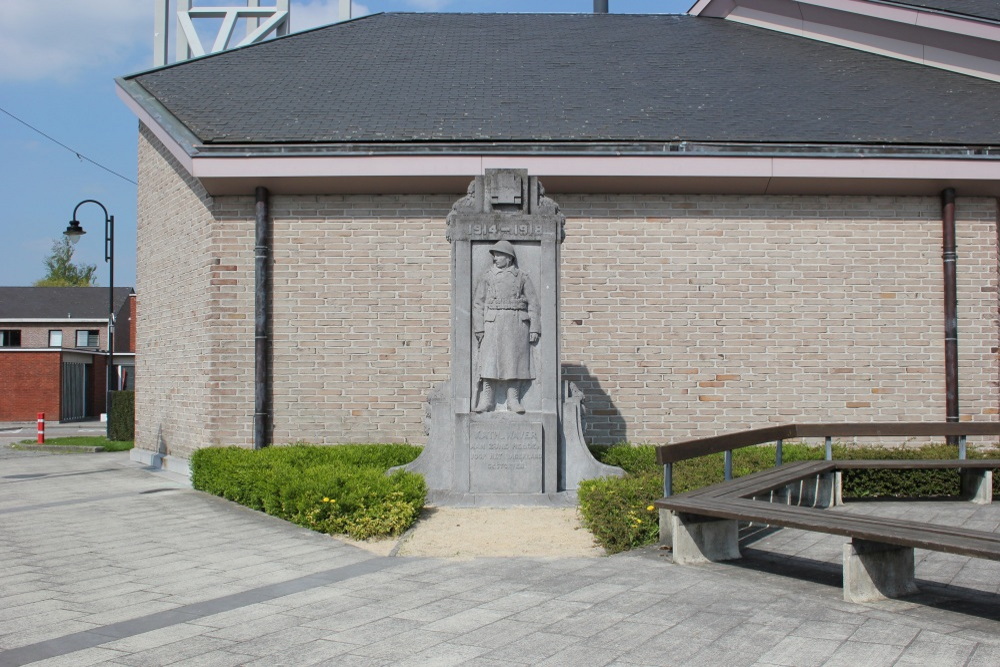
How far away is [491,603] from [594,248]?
24.4 feet

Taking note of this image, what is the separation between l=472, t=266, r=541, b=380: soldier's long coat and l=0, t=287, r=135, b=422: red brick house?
1145 inches

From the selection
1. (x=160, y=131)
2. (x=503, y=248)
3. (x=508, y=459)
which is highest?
(x=160, y=131)

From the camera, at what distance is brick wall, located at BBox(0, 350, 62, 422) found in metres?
35.9

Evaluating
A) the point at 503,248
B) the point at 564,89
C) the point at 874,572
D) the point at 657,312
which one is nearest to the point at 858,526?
the point at 874,572

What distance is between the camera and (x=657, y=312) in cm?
1227

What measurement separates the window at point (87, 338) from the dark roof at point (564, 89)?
35435 millimetres

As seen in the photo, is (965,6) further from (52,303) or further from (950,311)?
(52,303)

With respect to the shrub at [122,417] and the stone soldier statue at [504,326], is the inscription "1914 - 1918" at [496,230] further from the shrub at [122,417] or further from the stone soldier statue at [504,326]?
the shrub at [122,417]

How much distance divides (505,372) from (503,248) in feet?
4.10

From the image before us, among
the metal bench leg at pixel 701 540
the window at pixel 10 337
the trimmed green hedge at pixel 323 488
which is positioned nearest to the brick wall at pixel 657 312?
the trimmed green hedge at pixel 323 488

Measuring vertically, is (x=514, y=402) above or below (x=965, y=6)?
below

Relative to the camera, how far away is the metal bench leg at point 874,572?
5406 millimetres

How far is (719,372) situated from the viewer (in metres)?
12.2

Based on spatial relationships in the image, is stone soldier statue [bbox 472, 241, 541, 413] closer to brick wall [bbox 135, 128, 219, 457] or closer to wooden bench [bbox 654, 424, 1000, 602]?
wooden bench [bbox 654, 424, 1000, 602]
